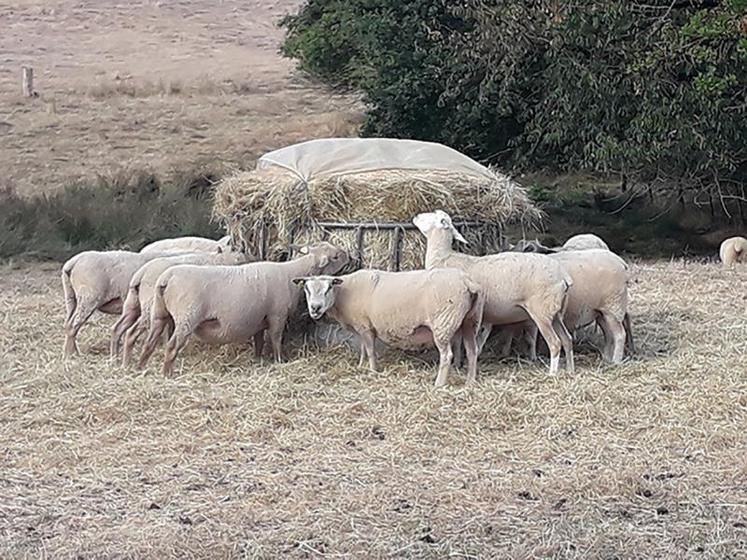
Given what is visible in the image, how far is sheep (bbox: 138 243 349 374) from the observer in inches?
314

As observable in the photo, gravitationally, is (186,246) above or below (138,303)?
below

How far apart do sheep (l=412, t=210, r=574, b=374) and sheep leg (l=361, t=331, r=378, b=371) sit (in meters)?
0.71

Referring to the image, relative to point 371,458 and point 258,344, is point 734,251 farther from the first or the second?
point 371,458

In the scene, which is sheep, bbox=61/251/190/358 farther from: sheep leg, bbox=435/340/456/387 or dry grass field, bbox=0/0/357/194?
dry grass field, bbox=0/0/357/194

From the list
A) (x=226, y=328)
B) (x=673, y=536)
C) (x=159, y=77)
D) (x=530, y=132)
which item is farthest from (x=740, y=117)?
(x=159, y=77)

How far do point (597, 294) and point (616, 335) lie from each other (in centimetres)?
34

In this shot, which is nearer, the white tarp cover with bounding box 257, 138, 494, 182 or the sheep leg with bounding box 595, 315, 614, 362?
the sheep leg with bounding box 595, 315, 614, 362

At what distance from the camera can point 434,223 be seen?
8.47 meters

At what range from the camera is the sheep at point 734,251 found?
15258mm

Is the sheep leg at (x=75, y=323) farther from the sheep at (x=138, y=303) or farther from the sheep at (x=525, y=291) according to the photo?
the sheep at (x=525, y=291)

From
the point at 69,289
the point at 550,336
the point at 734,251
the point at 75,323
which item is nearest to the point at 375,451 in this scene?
the point at 550,336

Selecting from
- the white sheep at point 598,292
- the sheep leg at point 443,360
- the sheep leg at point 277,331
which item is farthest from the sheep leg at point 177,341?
the white sheep at point 598,292

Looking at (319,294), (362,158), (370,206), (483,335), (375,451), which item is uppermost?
(362,158)

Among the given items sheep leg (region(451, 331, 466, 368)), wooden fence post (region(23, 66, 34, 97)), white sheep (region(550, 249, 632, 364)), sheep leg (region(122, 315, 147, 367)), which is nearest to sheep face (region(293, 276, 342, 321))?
sheep leg (region(451, 331, 466, 368))
